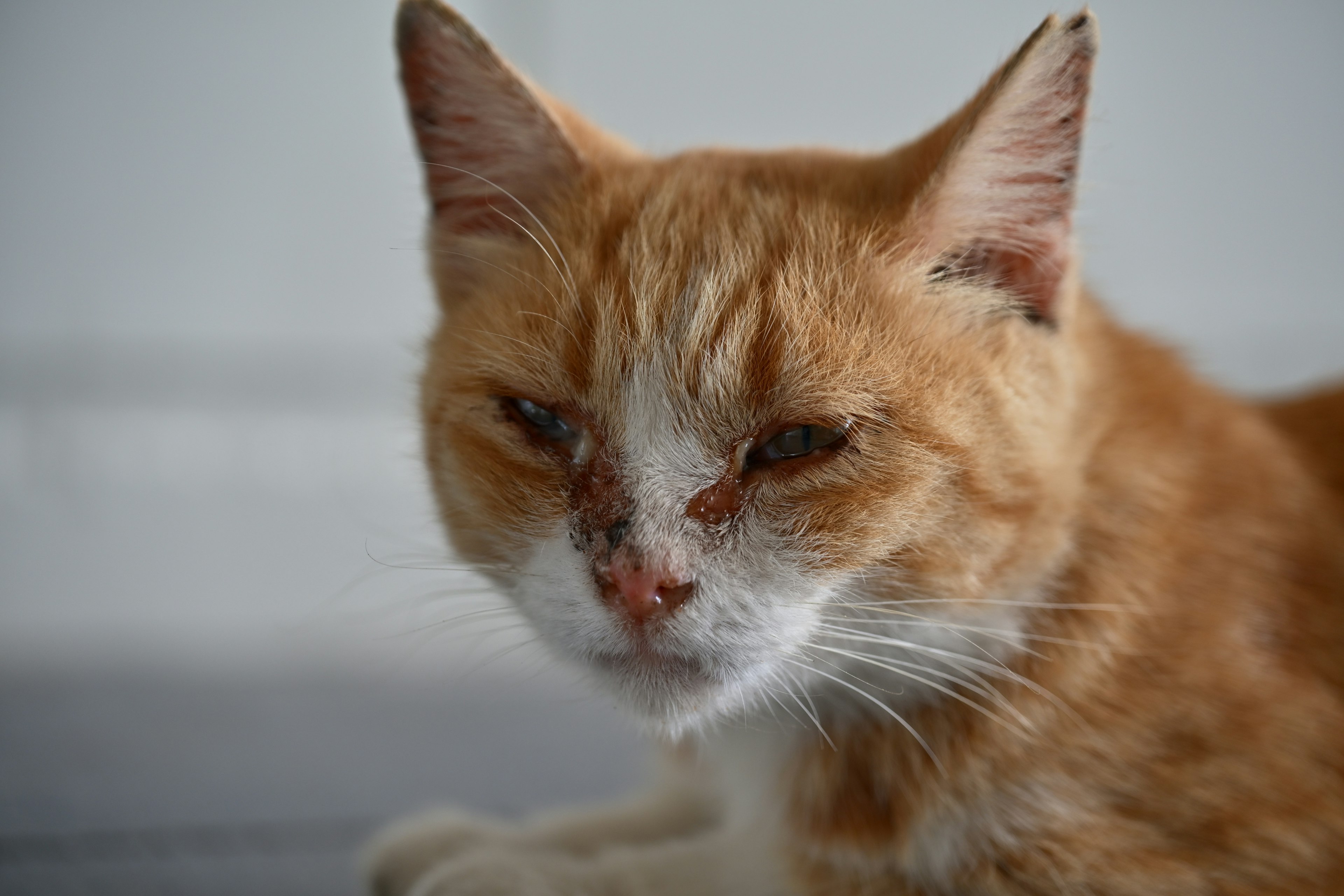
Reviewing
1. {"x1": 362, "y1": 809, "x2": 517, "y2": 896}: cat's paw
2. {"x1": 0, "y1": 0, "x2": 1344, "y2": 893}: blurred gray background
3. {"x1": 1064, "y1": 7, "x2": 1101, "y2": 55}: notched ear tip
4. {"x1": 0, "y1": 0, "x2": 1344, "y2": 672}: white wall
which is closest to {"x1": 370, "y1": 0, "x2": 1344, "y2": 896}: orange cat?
{"x1": 1064, "y1": 7, "x2": 1101, "y2": 55}: notched ear tip

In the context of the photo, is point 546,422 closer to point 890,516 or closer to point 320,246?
point 890,516

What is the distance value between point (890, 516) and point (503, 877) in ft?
1.90

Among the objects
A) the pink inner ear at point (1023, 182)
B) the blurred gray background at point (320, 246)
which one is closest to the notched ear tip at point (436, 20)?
the pink inner ear at point (1023, 182)

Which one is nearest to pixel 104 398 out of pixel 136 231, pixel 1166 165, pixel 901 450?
pixel 136 231

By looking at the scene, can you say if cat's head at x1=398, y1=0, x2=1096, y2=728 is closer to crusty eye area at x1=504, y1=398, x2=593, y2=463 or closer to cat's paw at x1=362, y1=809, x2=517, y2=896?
crusty eye area at x1=504, y1=398, x2=593, y2=463

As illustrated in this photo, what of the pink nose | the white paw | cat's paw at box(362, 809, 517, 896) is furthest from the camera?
cat's paw at box(362, 809, 517, 896)

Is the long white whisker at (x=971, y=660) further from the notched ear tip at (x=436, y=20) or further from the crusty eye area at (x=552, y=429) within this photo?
the notched ear tip at (x=436, y=20)

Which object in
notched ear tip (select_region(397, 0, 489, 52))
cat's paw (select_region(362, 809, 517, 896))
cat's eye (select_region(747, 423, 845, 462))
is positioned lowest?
cat's paw (select_region(362, 809, 517, 896))

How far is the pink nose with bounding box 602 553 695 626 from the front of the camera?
2.63 ft

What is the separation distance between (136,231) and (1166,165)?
2622 millimetres

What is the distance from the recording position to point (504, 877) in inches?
41.3

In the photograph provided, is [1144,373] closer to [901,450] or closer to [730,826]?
[901,450]

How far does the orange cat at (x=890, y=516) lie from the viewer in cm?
85

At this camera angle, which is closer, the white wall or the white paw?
the white paw
